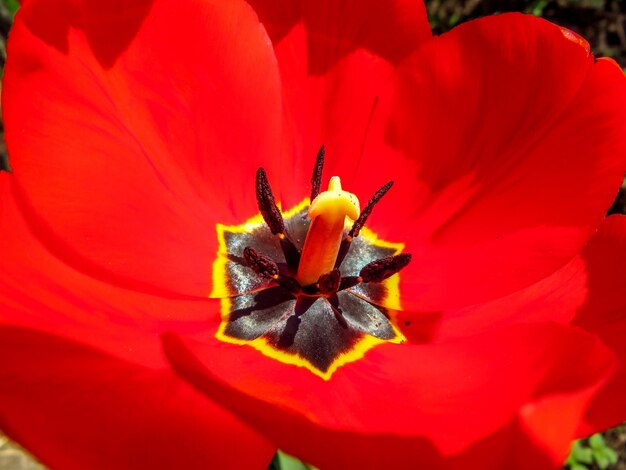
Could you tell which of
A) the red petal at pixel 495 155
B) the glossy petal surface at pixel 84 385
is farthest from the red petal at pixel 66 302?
the red petal at pixel 495 155

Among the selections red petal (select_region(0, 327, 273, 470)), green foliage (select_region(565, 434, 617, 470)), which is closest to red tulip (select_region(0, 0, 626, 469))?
red petal (select_region(0, 327, 273, 470))

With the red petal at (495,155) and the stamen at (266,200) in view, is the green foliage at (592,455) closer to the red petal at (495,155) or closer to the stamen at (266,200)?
the red petal at (495,155)

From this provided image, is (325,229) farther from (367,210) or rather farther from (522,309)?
(522,309)

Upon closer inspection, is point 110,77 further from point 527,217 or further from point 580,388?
point 580,388

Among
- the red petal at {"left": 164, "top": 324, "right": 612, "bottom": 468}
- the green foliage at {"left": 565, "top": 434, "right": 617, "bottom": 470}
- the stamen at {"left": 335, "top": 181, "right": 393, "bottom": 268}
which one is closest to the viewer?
the red petal at {"left": 164, "top": 324, "right": 612, "bottom": 468}

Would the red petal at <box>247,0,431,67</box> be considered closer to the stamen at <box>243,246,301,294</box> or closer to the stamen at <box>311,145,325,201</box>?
the stamen at <box>311,145,325,201</box>

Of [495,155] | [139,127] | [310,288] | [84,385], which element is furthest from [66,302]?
[495,155]

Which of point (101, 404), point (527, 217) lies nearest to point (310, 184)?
point (527, 217)
